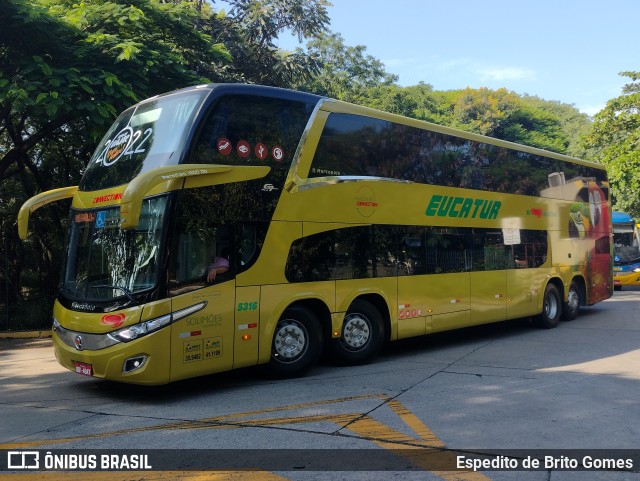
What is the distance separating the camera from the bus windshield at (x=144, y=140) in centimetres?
701

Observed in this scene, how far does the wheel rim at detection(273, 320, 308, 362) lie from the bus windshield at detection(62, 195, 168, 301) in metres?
2.11

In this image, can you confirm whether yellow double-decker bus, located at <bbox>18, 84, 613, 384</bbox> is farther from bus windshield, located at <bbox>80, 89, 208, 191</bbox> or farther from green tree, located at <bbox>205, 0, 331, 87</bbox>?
green tree, located at <bbox>205, 0, 331, 87</bbox>

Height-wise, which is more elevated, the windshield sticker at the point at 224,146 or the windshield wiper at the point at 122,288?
the windshield sticker at the point at 224,146

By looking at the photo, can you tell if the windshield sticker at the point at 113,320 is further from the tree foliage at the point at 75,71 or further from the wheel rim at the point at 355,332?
the tree foliage at the point at 75,71

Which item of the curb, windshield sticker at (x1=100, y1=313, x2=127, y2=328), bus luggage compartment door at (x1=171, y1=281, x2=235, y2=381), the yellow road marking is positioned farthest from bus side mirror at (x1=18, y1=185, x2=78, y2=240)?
the curb

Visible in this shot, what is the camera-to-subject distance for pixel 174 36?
13.4 m

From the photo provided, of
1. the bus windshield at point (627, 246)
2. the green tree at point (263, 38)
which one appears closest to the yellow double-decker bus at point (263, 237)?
the green tree at point (263, 38)

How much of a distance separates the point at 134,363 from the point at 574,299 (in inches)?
472

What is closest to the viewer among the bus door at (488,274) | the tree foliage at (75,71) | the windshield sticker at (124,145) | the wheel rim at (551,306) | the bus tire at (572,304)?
the windshield sticker at (124,145)

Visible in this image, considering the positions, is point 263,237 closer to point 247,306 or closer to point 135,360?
point 247,306

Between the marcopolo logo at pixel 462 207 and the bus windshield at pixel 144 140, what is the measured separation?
487 centimetres

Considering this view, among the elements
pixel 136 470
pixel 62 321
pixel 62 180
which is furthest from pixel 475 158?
pixel 62 180

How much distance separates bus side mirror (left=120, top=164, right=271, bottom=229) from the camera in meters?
5.84

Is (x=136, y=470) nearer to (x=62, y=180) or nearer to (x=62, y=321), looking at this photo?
(x=62, y=321)
